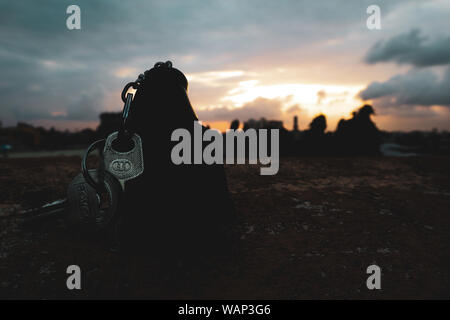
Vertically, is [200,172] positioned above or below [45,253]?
above

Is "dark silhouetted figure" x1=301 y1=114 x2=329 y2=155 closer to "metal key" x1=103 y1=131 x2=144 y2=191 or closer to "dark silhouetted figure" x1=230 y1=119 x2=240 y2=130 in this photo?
"dark silhouetted figure" x1=230 y1=119 x2=240 y2=130

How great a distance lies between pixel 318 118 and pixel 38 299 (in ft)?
48.3

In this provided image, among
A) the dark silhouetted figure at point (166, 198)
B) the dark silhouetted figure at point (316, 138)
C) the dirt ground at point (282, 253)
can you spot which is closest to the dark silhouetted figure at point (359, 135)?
the dark silhouetted figure at point (316, 138)

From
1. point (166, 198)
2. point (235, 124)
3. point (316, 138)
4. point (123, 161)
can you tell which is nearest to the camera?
point (123, 161)

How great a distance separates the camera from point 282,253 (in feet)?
7.54

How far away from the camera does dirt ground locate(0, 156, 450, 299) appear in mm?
1863

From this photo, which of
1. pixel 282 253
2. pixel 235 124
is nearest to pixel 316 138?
pixel 235 124

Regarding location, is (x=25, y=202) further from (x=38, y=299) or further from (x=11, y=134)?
(x=11, y=134)

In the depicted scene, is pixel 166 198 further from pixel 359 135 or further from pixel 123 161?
pixel 359 135

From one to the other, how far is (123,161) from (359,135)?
1544cm

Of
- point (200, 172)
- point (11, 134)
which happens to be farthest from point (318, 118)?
point (11, 134)

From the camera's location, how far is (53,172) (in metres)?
5.14

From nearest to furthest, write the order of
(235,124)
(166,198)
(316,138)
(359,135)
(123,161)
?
(123,161), (166,198), (316,138), (359,135), (235,124)

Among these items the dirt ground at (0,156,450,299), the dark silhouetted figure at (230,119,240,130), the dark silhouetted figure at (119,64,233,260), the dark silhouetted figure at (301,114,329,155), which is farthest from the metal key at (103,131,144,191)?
the dark silhouetted figure at (230,119,240,130)
